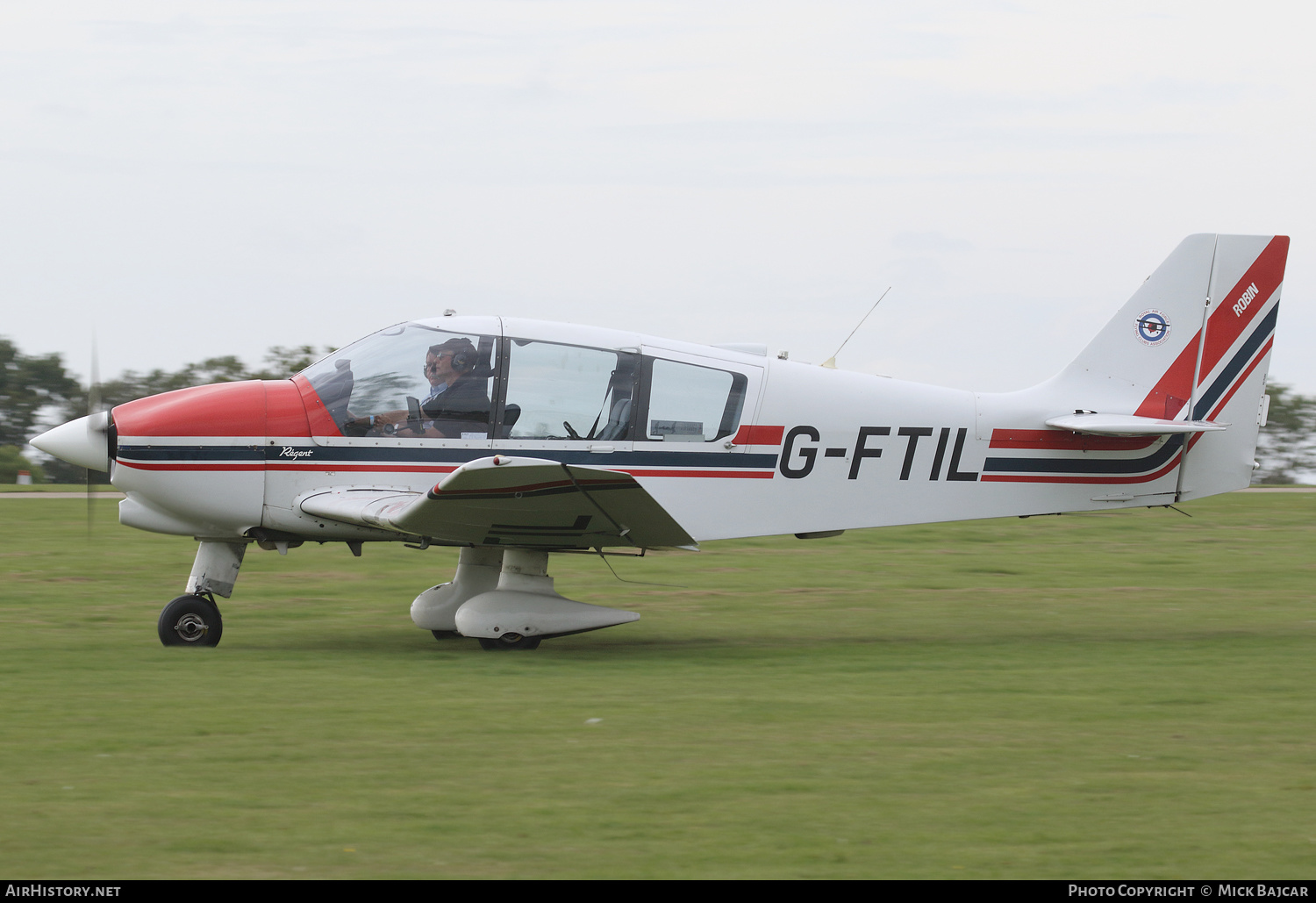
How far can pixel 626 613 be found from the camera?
26.8 feet

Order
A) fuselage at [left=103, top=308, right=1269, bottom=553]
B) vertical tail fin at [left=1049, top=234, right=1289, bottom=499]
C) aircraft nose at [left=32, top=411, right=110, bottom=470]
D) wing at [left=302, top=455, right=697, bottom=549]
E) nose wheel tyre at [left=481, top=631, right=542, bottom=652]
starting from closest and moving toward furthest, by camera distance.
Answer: wing at [left=302, top=455, right=697, bottom=549] < aircraft nose at [left=32, top=411, right=110, bottom=470] < fuselage at [left=103, top=308, right=1269, bottom=553] < nose wheel tyre at [left=481, top=631, right=542, bottom=652] < vertical tail fin at [left=1049, top=234, right=1289, bottom=499]

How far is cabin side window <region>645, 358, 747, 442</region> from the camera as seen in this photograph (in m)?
8.48

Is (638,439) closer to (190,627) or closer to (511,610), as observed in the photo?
(511,610)

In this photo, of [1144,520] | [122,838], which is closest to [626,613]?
[122,838]

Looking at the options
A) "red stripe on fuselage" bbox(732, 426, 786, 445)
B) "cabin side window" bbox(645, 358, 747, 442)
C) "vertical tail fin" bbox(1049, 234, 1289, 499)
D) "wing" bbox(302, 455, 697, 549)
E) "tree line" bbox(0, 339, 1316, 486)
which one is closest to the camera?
"wing" bbox(302, 455, 697, 549)

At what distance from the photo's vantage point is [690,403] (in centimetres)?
855

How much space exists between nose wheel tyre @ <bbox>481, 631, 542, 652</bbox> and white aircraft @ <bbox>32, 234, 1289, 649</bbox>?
0.02m

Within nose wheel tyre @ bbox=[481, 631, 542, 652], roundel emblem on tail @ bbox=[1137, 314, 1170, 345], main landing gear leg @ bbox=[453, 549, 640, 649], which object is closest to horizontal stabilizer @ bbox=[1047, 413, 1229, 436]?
roundel emblem on tail @ bbox=[1137, 314, 1170, 345]

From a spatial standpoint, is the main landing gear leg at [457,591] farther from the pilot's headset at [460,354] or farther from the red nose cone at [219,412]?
the red nose cone at [219,412]

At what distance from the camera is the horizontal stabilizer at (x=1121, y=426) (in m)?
8.80

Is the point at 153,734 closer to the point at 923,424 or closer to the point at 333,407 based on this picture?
the point at 333,407

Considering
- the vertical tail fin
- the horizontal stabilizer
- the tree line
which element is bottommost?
the tree line

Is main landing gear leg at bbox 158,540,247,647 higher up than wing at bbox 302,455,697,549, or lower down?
lower down

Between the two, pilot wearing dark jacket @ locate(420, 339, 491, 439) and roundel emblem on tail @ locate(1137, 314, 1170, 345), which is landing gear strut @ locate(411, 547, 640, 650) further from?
roundel emblem on tail @ locate(1137, 314, 1170, 345)
